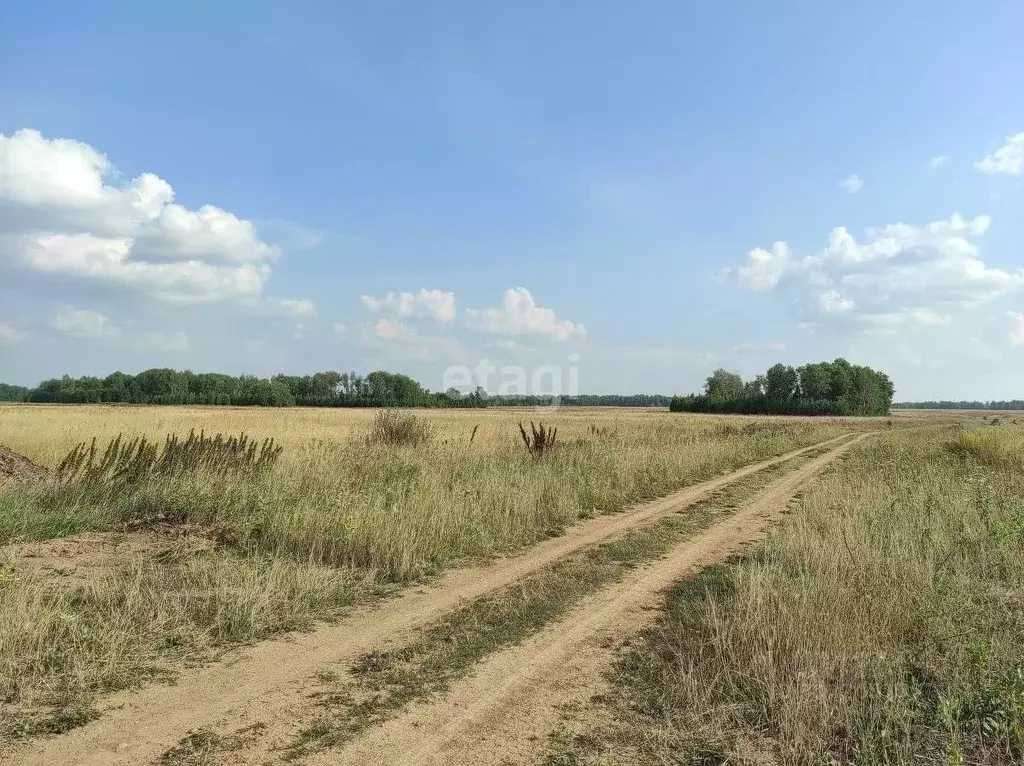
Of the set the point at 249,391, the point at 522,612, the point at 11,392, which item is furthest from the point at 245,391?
the point at 522,612

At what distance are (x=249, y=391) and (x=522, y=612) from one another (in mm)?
133493

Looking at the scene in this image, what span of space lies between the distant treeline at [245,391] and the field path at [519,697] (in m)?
117

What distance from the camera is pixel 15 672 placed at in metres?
4.52

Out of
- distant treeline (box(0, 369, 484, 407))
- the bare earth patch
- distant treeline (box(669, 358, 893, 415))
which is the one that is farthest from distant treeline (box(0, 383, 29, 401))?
the bare earth patch

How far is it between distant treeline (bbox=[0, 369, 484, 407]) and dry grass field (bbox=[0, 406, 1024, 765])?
112663mm

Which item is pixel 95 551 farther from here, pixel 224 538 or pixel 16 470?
pixel 16 470

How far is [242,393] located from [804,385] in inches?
4802

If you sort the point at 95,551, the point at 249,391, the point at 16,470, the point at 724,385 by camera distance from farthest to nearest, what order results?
the point at 724,385
the point at 249,391
the point at 16,470
the point at 95,551

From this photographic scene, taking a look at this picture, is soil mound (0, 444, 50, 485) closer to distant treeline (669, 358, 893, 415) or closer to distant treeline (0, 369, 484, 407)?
distant treeline (0, 369, 484, 407)

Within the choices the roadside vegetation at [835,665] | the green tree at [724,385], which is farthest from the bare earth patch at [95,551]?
the green tree at [724,385]

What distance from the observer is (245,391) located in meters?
130

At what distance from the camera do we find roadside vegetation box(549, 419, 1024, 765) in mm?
3742

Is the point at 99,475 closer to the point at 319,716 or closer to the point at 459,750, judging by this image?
the point at 319,716

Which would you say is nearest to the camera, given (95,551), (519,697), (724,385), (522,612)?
(519,697)
